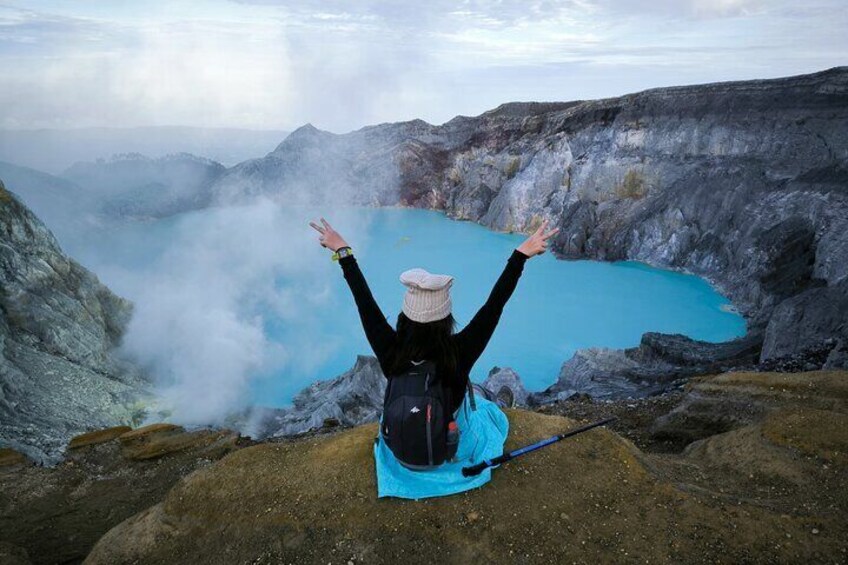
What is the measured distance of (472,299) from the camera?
30.5 meters

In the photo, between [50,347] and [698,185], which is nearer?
[50,347]

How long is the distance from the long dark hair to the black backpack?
78 mm

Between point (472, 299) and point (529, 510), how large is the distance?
84.9 ft

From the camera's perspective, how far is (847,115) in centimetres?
2778

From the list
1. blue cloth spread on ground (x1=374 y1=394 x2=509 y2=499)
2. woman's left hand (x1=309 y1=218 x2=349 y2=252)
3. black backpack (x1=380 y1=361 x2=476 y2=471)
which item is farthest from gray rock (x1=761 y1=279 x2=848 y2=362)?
woman's left hand (x1=309 y1=218 x2=349 y2=252)

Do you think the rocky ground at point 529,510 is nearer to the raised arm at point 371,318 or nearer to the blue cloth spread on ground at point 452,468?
the blue cloth spread on ground at point 452,468

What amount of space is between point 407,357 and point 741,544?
2.98 meters

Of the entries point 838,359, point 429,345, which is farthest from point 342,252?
point 838,359

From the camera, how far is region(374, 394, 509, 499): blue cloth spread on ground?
475cm

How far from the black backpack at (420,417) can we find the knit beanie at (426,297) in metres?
0.38

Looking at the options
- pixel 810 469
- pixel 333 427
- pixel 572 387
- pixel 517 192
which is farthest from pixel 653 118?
pixel 810 469

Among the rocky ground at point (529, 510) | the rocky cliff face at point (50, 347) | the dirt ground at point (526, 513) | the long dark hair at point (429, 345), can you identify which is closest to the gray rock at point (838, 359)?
the rocky ground at point (529, 510)

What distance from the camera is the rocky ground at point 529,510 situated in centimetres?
434

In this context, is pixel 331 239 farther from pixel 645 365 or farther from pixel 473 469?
pixel 645 365
